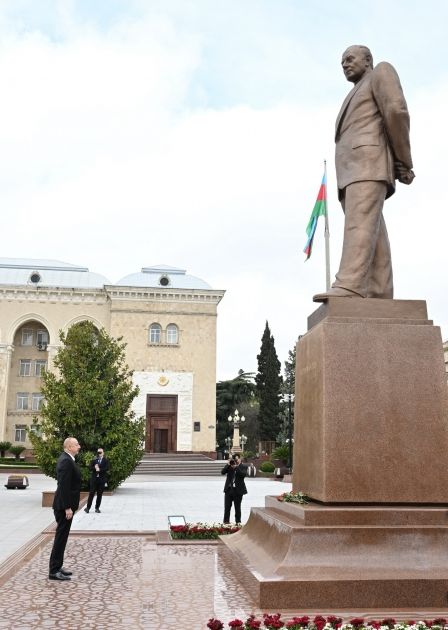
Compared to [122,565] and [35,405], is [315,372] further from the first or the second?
[35,405]

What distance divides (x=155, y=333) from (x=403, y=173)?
3646 cm

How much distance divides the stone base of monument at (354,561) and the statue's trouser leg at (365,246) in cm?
219

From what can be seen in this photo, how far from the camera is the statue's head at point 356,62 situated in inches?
273

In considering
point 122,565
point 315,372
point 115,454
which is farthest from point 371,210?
point 115,454

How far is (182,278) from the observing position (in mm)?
44188

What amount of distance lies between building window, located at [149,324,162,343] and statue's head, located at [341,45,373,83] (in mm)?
35954

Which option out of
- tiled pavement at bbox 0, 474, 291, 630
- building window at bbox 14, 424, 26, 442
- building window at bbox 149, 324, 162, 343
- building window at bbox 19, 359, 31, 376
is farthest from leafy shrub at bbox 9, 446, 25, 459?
tiled pavement at bbox 0, 474, 291, 630

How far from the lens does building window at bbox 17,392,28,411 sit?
1699 inches

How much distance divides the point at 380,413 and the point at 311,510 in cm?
108

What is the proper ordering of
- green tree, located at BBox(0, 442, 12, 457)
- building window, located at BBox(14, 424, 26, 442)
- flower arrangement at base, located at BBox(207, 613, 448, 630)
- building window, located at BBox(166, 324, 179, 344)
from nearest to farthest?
flower arrangement at base, located at BBox(207, 613, 448, 630), green tree, located at BBox(0, 442, 12, 457), building window, located at BBox(14, 424, 26, 442), building window, located at BBox(166, 324, 179, 344)

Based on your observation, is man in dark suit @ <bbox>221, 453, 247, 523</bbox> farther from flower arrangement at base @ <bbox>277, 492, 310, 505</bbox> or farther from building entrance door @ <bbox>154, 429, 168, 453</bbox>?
building entrance door @ <bbox>154, 429, 168, 453</bbox>

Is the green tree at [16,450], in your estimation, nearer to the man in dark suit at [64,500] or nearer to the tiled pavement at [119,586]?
the tiled pavement at [119,586]

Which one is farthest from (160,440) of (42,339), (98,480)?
(98,480)

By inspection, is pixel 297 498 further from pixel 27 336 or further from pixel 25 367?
pixel 27 336
